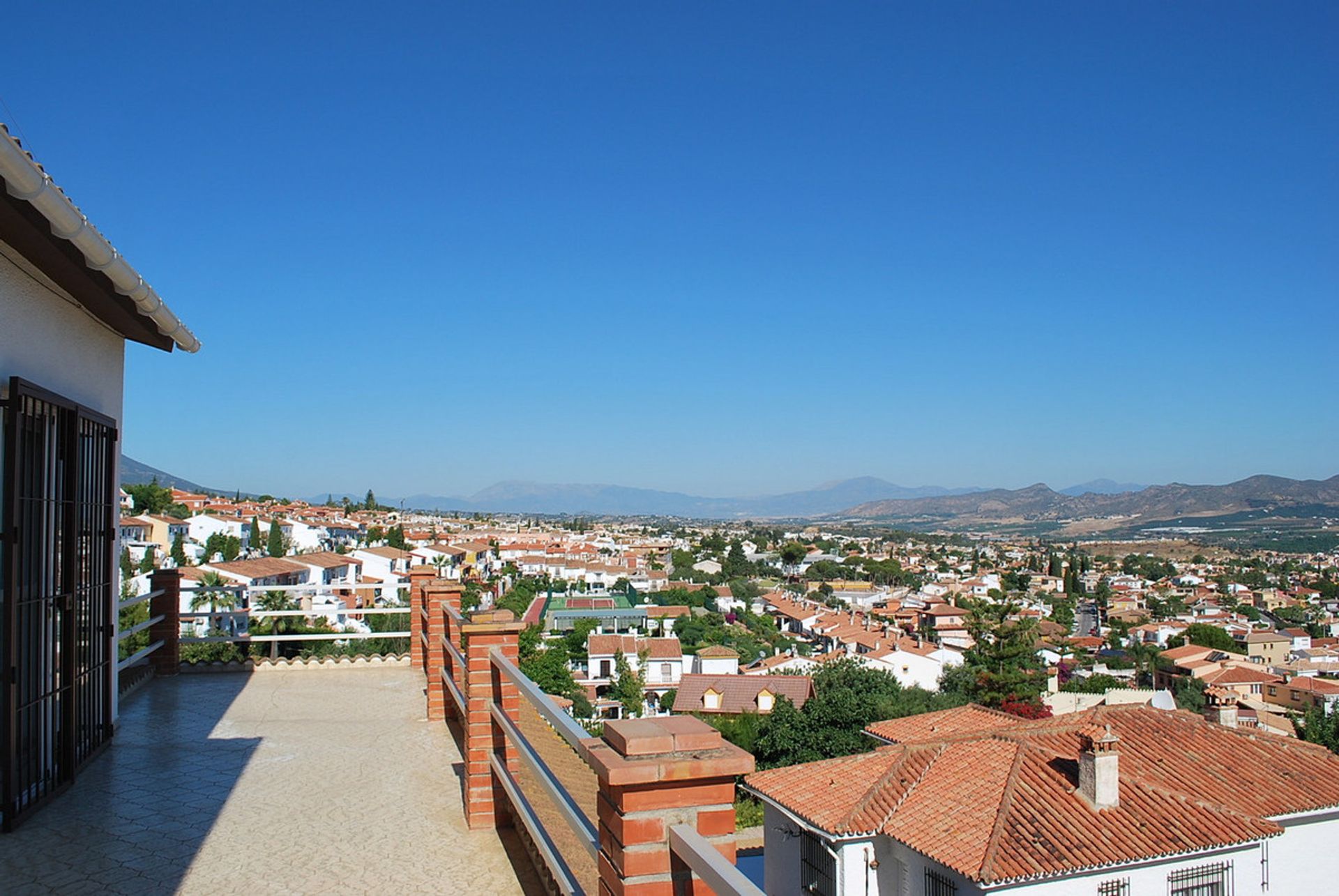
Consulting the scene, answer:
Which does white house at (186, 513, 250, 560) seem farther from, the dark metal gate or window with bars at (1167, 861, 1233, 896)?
the dark metal gate

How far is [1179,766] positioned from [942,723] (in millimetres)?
5319

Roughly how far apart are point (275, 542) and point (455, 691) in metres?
59.6

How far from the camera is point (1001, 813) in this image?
1348 cm

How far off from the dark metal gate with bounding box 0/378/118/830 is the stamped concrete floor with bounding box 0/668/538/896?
227 millimetres

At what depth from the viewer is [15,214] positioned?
3787mm

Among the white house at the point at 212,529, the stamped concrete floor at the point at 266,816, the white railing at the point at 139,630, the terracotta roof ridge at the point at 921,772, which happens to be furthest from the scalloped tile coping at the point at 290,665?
the white house at the point at 212,529

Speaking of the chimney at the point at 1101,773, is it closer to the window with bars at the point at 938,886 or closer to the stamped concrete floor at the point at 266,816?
the window with bars at the point at 938,886

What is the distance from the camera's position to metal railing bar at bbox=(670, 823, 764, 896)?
59.5 inches

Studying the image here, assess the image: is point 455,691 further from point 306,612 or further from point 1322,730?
point 1322,730

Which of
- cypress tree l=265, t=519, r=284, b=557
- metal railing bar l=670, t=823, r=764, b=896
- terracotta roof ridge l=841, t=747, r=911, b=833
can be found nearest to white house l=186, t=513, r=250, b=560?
cypress tree l=265, t=519, r=284, b=557

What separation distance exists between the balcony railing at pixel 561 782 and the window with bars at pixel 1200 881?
36.3ft

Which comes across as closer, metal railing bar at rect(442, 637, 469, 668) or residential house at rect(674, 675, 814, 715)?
metal railing bar at rect(442, 637, 469, 668)

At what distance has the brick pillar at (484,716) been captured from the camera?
4582mm

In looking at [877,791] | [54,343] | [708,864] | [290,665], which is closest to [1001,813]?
[877,791]
